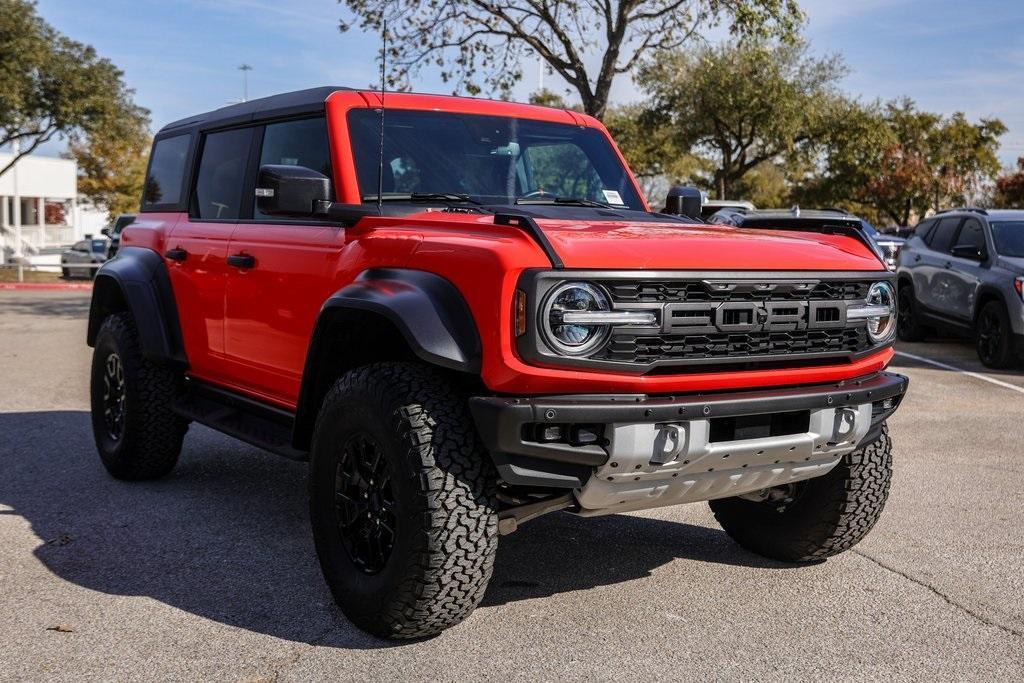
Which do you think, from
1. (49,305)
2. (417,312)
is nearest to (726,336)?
(417,312)

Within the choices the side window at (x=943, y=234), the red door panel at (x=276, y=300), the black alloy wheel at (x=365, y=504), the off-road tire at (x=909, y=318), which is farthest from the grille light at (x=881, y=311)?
the off-road tire at (x=909, y=318)

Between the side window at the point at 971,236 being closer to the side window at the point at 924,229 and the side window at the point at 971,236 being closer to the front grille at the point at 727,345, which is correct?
the side window at the point at 924,229

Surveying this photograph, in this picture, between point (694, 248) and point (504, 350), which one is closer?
point (504, 350)

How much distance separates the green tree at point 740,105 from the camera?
3719 cm

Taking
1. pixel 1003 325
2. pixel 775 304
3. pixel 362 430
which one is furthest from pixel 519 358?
pixel 1003 325

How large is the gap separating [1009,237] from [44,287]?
78.5ft

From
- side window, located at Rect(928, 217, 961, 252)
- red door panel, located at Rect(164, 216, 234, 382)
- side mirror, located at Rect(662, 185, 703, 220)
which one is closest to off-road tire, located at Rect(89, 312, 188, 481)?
red door panel, located at Rect(164, 216, 234, 382)

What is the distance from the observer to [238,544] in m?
5.02

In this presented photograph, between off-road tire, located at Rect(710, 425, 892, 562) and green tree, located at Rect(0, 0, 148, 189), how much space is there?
91.6 ft

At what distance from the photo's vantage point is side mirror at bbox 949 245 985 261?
12211 mm

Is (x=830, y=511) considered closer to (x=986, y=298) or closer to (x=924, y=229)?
(x=986, y=298)

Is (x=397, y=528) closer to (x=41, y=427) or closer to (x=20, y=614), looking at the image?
(x=20, y=614)

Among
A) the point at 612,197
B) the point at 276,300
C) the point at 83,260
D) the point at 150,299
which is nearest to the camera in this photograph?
the point at 276,300

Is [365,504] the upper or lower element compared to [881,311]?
lower
